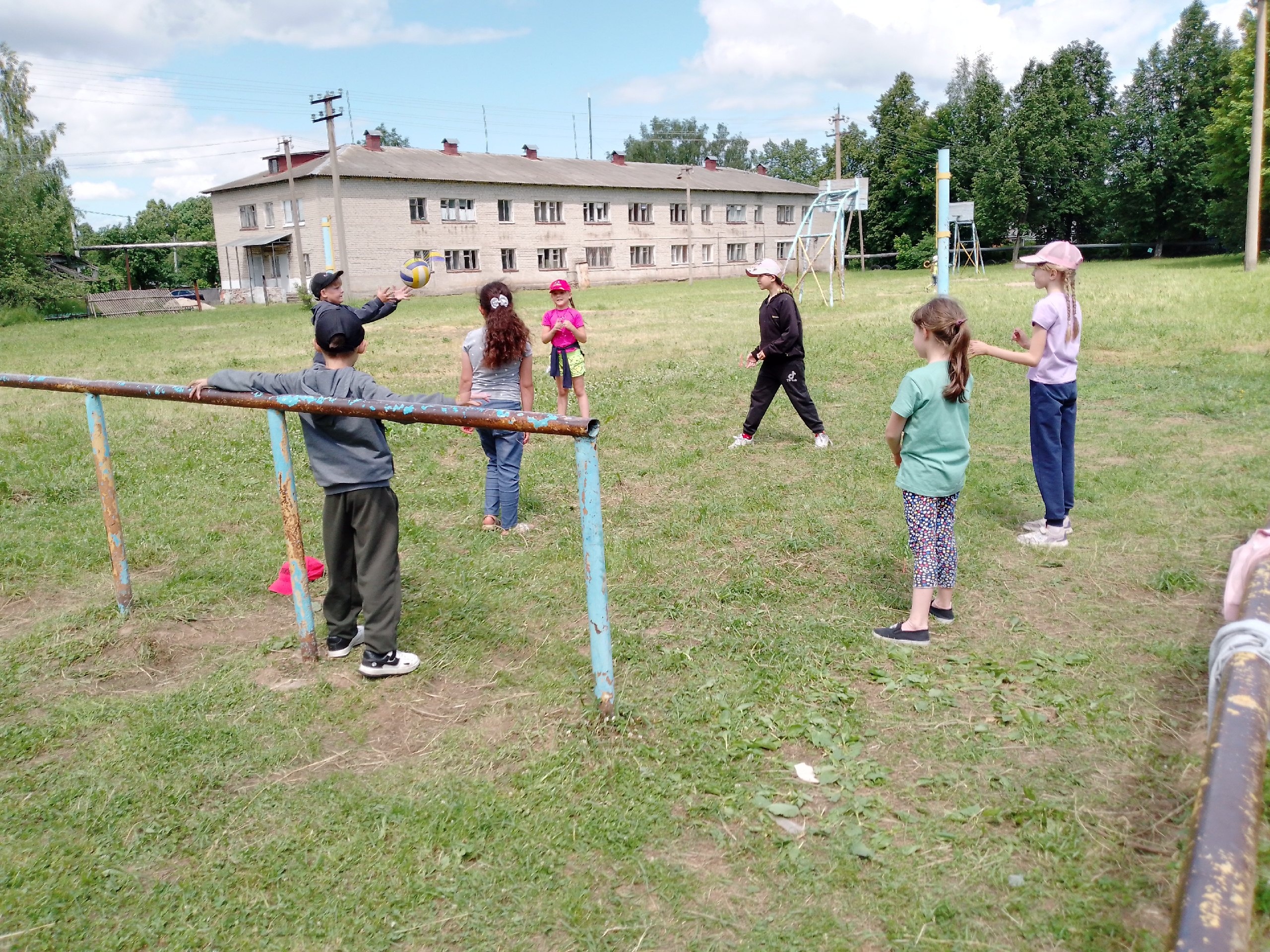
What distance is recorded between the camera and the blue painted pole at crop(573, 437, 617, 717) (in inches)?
138

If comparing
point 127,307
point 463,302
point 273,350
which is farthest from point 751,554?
point 127,307

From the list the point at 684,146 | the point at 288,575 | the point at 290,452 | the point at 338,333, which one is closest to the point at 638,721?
the point at 290,452

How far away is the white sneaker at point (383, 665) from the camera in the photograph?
4324 millimetres

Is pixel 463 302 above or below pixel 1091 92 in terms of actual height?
below

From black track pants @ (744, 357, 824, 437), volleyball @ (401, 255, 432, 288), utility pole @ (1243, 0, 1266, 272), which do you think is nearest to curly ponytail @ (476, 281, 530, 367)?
volleyball @ (401, 255, 432, 288)

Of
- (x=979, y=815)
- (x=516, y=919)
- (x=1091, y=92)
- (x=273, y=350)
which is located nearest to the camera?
(x=516, y=919)

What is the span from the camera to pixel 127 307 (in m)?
43.2

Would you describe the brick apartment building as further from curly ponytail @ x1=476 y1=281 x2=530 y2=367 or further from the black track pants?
curly ponytail @ x1=476 y1=281 x2=530 y2=367

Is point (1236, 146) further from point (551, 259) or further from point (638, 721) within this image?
point (638, 721)

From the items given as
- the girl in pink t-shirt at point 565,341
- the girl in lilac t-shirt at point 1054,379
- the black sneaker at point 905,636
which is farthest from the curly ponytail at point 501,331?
the black sneaker at point 905,636

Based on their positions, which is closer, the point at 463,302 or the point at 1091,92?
the point at 463,302

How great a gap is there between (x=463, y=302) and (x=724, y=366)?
2515 cm

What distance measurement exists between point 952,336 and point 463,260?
49061 mm

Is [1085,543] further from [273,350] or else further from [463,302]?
[463,302]
